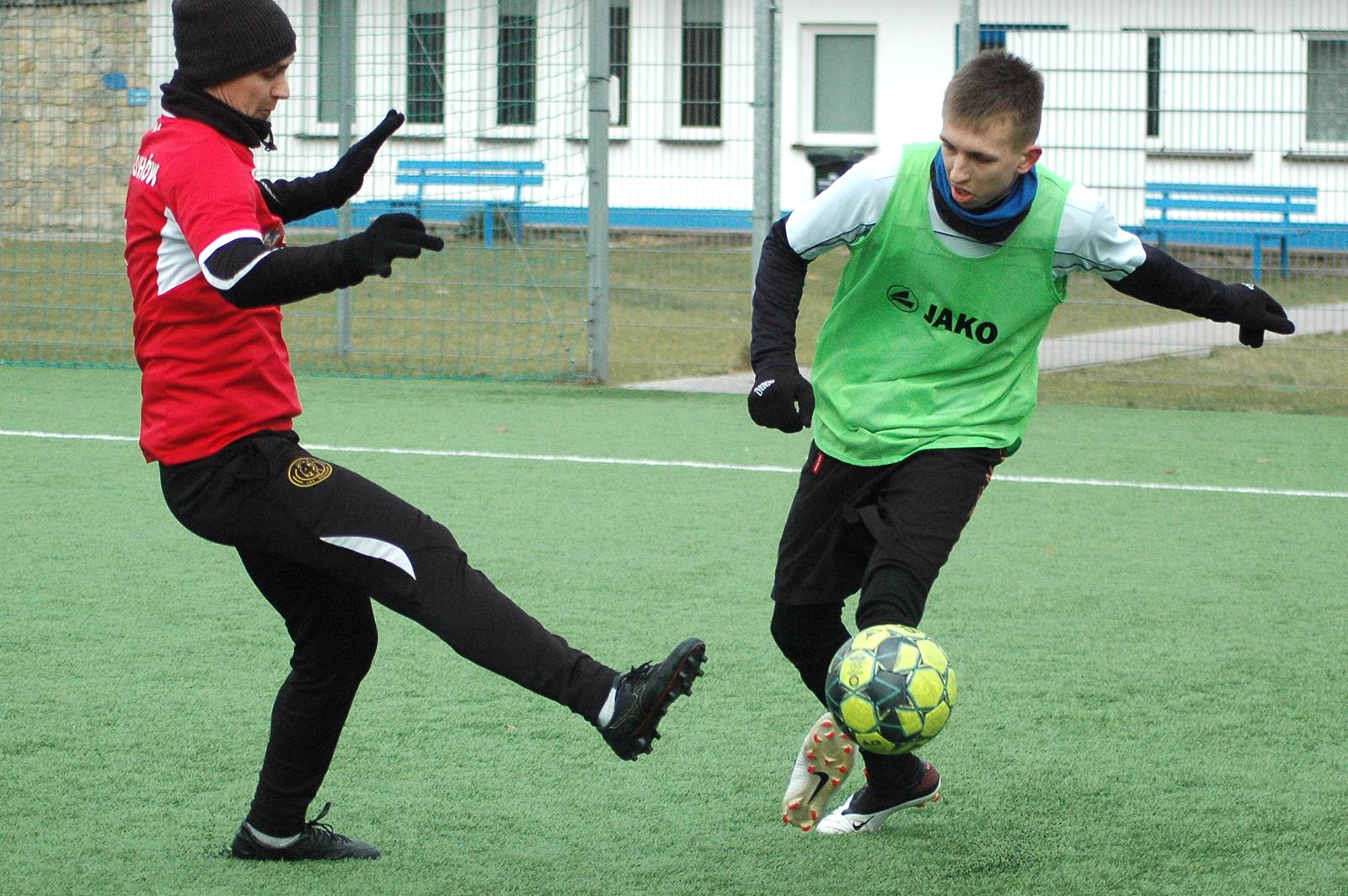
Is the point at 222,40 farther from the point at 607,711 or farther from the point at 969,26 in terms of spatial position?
the point at 969,26

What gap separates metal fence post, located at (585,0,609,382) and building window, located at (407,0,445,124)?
5.50 ft

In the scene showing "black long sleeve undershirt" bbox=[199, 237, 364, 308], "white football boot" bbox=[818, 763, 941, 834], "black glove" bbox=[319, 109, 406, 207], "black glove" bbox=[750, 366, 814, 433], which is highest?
"black glove" bbox=[319, 109, 406, 207]

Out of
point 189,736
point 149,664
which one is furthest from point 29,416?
point 189,736

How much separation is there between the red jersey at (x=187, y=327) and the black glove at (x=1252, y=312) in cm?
206

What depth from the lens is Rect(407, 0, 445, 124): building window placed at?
41.4 feet

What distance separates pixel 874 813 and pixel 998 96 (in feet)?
5.19

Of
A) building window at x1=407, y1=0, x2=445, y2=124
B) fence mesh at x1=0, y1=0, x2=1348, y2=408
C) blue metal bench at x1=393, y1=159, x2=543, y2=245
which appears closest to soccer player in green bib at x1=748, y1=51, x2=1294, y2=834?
fence mesh at x1=0, y1=0, x2=1348, y2=408

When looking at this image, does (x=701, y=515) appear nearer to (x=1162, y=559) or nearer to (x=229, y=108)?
(x=1162, y=559)

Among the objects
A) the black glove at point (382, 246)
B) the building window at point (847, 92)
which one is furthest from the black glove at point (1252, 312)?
the building window at point (847, 92)

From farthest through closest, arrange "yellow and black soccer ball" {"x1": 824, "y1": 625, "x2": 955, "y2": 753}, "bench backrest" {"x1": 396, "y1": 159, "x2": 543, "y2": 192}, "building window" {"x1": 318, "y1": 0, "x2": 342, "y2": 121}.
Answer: "building window" {"x1": 318, "y1": 0, "x2": 342, "y2": 121} < "bench backrest" {"x1": 396, "y1": 159, "x2": 543, "y2": 192} < "yellow and black soccer ball" {"x1": 824, "y1": 625, "x2": 955, "y2": 753}

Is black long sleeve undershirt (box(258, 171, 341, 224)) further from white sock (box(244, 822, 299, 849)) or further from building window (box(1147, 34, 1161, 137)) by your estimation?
building window (box(1147, 34, 1161, 137))

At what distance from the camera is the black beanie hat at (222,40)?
324 cm

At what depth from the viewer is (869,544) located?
384 cm

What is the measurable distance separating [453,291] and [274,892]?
31.9 feet
